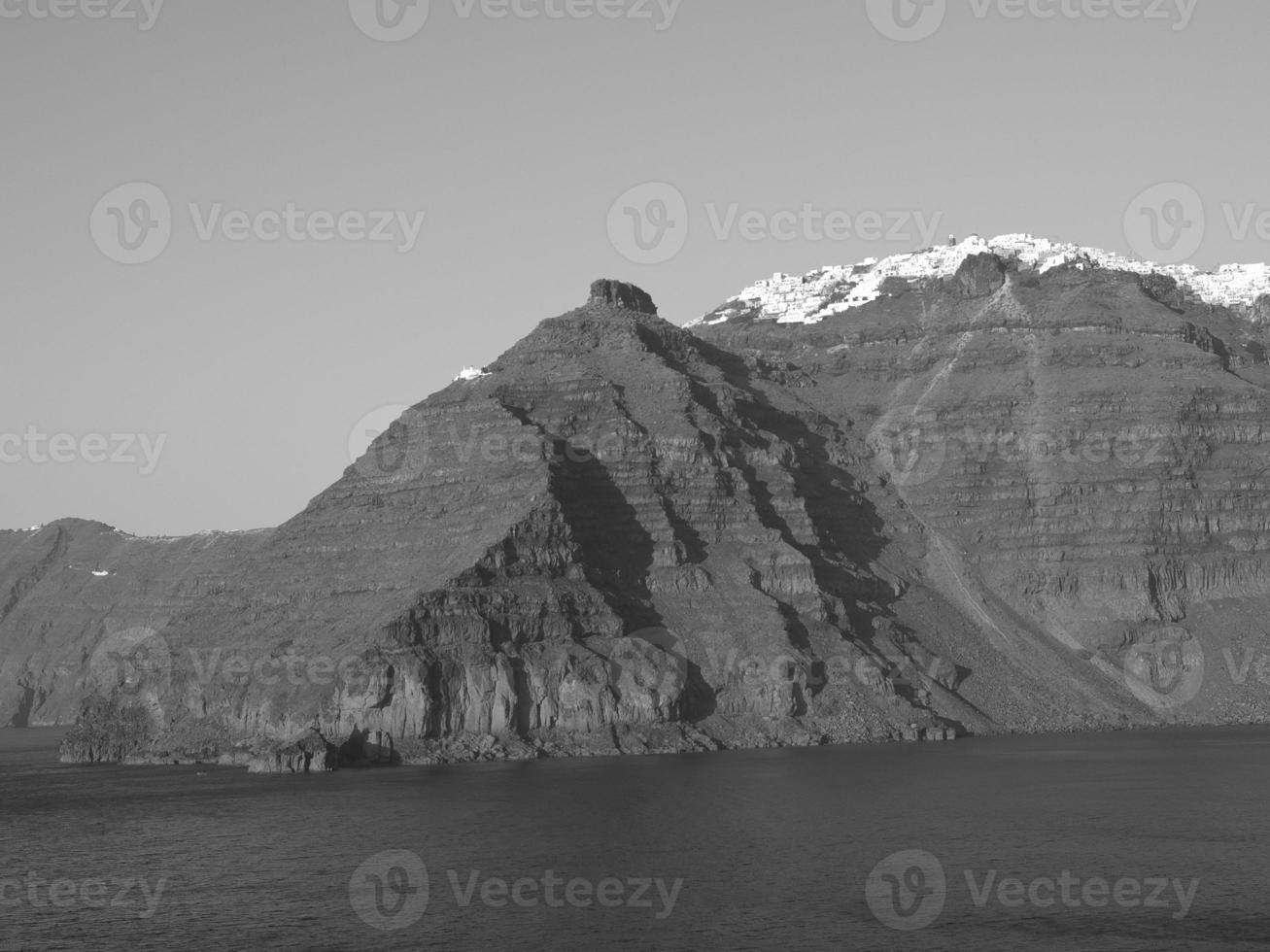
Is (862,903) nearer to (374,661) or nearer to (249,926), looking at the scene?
(249,926)

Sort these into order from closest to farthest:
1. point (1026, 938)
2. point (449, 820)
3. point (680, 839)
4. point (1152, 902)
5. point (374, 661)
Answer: point (1026, 938) → point (1152, 902) → point (680, 839) → point (449, 820) → point (374, 661)

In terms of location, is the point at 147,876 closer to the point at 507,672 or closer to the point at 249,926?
the point at 249,926

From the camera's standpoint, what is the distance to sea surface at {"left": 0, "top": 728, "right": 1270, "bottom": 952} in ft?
321

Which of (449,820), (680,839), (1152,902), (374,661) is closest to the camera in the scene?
(1152,902)

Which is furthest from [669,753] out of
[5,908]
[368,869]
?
[5,908]

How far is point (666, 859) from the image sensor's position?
121 meters

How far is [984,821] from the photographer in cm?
13438

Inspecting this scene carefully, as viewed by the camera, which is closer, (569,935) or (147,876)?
(569,935)

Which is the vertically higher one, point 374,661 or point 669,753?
point 374,661

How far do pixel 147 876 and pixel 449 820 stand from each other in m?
26.9

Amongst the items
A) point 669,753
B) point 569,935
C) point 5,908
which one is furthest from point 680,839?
point 669,753

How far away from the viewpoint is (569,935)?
320 feet

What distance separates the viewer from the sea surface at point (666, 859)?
9788cm

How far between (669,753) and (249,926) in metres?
102
